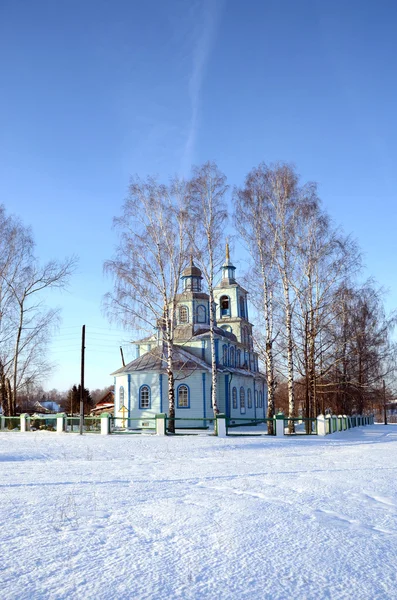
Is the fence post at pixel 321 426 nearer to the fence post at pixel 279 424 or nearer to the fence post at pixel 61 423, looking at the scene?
the fence post at pixel 279 424

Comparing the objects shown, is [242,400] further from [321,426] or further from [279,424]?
[279,424]

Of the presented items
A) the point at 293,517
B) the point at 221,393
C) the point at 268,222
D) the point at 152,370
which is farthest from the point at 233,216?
the point at 293,517

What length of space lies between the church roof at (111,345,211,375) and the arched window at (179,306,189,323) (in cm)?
317

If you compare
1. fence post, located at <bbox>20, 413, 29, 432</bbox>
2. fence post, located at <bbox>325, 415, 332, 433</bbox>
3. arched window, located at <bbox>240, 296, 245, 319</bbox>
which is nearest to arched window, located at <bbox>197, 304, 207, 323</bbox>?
arched window, located at <bbox>240, 296, 245, 319</bbox>

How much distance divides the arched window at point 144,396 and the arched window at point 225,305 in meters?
11.6

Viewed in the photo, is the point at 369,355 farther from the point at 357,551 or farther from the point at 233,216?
the point at 357,551

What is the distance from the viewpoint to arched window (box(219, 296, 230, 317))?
39.8 metres

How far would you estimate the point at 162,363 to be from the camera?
30047 mm

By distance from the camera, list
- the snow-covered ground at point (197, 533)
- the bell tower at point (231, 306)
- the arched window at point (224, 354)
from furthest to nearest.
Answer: the bell tower at point (231, 306)
the arched window at point (224, 354)
the snow-covered ground at point (197, 533)

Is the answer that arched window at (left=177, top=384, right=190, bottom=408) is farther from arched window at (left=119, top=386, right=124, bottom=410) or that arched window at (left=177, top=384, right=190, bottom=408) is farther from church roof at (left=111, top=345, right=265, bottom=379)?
arched window at (left=119, top=386, right=124, bottom=410)

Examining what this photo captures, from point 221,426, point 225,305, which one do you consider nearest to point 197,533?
point 221,426

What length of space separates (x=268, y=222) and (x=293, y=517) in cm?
1658

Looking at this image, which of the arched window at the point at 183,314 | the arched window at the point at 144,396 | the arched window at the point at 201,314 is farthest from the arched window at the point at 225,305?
the arched window at the point at 144,396

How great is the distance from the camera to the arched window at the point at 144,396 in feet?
98.5
